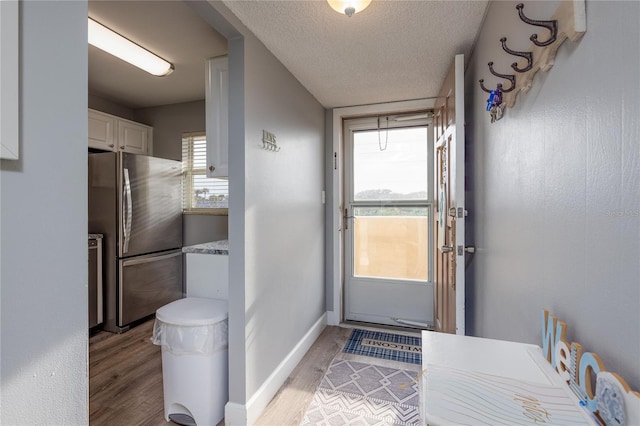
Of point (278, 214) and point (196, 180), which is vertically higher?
point (196, 180)

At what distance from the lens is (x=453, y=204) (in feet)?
5.65

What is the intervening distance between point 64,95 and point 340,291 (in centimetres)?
271

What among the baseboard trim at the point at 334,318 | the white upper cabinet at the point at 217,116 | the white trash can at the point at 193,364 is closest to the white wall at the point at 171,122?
the white upper cabinet at the point at 217,116

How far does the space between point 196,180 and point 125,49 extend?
1513 mm

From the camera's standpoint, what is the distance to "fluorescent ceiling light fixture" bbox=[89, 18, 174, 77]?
6.15ft

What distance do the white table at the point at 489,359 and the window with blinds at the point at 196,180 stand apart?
2.82 metres

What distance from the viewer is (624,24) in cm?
53

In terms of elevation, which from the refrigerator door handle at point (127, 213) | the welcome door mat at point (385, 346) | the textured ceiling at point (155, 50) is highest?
the textured ceiling at point (155, 50)

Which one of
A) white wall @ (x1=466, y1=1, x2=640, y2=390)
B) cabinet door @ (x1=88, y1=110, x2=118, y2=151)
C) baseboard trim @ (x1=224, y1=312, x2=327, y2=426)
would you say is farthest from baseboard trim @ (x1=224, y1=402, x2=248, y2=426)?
cabinet door @ (x1=88, y1=110, x2=118, y2=151)

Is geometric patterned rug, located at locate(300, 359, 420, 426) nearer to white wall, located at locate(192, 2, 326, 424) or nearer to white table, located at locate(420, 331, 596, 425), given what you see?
white wall, located at locate(192, 2, 326, 424)

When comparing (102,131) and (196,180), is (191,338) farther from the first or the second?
(102,131)

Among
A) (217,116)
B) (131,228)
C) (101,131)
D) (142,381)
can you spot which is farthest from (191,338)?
(101,131)

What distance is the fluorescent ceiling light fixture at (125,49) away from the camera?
6.15 ft

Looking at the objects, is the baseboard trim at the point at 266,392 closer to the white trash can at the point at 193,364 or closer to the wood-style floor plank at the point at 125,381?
the white trash can at the point at 193,364
